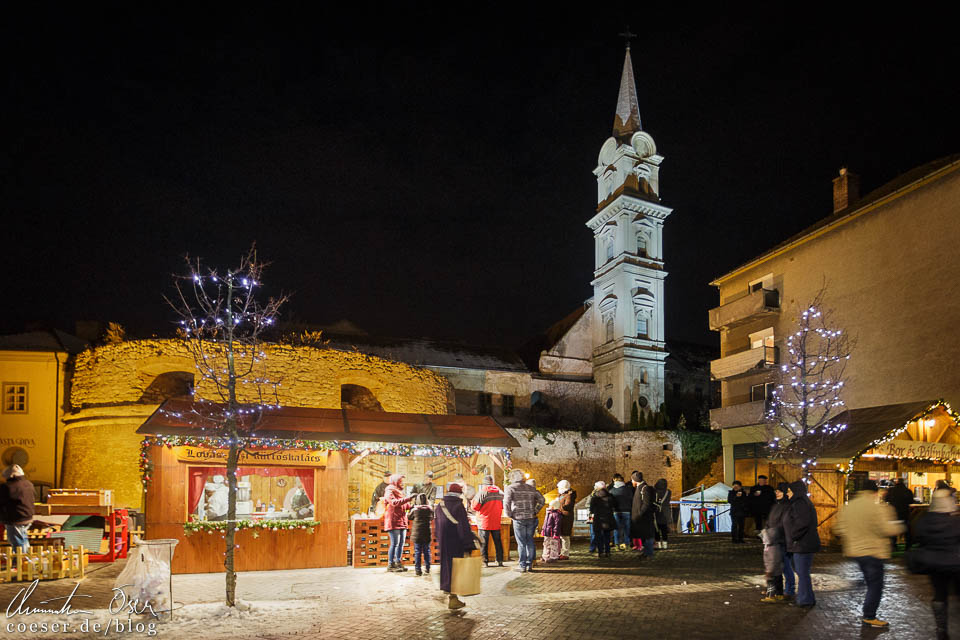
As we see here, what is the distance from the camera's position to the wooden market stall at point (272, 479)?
11.8 metres

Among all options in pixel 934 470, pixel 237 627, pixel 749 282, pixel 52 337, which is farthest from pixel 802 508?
pixel 52 337

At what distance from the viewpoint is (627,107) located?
44.1 m

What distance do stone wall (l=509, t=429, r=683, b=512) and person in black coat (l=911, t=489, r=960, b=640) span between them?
88.7ft

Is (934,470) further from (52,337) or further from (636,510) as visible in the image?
(52,337)

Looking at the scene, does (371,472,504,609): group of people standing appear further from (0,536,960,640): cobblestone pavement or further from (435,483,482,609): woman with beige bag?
(0,536,960,640): cobblestone pavement

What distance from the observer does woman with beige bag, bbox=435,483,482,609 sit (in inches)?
345

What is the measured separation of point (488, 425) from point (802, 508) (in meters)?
7.25

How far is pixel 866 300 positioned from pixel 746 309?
5.23m

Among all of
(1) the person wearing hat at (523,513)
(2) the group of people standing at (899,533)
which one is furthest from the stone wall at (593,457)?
(2) the group of people standing at (899,533)

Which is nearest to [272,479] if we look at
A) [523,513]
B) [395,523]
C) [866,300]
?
[395,523]

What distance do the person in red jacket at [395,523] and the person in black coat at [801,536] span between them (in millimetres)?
6245

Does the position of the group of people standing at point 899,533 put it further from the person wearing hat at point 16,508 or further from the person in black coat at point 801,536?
the person wearing hat at point 16,508

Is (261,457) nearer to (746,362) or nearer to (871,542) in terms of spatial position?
(871,542)

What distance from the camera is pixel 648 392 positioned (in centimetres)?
3944
